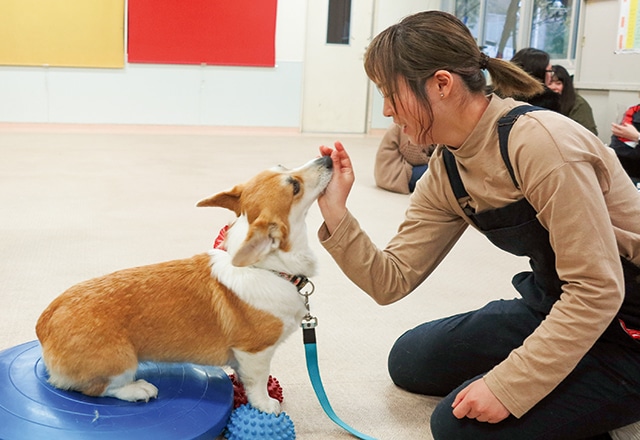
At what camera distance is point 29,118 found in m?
8.38

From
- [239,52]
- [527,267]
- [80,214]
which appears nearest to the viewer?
[527,267]

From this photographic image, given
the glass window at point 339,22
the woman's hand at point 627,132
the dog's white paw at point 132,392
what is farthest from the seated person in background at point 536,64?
the glass window at point 339,22

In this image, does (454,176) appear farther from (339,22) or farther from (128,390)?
(339,22)

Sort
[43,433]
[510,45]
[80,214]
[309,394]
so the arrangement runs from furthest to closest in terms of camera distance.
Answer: [510,45]
[80,214]
[309,394]
[43,433]

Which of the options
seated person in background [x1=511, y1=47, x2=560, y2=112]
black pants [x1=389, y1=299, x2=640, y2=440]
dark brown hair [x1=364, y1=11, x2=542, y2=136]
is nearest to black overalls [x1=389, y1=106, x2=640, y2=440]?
black pants [x1=389, y1=299, x2=640, y2=440]

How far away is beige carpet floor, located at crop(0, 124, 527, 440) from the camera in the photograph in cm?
202

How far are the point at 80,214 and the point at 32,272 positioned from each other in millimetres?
1145

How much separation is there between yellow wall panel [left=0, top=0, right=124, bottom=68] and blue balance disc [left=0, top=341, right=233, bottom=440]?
282 inches

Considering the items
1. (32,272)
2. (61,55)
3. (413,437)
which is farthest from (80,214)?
(61,55)

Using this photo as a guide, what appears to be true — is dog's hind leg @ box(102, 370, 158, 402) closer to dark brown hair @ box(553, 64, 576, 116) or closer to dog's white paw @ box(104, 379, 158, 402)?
dog's white paw @ box(104, 379, 158, 402)

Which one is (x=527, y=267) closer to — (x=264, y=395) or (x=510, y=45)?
(x=264, y=395)

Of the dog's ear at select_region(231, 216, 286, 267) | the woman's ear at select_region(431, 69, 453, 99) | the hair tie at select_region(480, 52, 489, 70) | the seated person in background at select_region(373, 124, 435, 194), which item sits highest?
the hair tie at select_region(480, 52, 489, 70)

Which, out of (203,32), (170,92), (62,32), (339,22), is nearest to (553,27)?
(339,22)

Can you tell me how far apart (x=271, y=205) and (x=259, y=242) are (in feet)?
0.33
